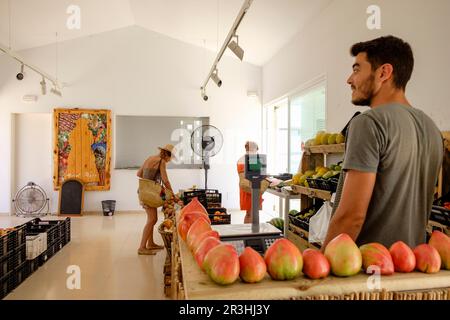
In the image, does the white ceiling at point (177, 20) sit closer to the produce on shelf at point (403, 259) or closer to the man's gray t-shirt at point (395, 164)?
the man's gray t-shirt at point (395, 164)

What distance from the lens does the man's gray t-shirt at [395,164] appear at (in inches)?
45.3

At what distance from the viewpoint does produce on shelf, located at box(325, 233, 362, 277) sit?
92 centimetres

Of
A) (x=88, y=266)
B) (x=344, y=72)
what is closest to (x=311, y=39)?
(x=344, y=72)

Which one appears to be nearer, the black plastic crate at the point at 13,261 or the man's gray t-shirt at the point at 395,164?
the man's gray t-shirt at the point at 395,164

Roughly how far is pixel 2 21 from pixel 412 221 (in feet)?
23.6

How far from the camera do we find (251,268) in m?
0.90

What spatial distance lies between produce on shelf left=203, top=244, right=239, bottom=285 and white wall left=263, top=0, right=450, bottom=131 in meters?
2.48

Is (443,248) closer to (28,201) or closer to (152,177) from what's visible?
(152,177)

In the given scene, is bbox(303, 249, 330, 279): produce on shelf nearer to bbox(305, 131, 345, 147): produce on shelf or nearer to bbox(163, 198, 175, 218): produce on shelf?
bbox(305, 131, 345, 147): produce on shelf

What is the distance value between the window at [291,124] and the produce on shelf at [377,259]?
4.45 metres

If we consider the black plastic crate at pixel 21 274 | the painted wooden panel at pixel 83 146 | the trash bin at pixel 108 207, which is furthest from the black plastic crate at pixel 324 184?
the painted wooden panel at pixel 83 146

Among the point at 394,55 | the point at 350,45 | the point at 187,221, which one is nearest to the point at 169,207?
the point at 350,45

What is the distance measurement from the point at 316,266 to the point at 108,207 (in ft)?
24.6
